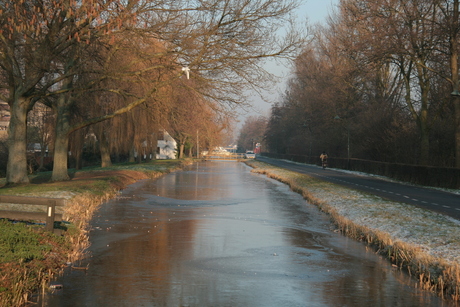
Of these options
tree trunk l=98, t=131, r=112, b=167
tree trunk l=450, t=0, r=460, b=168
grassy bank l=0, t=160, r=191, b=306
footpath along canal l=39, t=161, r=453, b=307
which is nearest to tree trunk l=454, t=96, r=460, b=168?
tree trunk l=450, t=0, r=460, b=168

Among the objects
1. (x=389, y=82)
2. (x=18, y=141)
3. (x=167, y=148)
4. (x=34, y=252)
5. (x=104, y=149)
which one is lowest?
(x=34, y=252)

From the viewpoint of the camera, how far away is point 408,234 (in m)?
13.6

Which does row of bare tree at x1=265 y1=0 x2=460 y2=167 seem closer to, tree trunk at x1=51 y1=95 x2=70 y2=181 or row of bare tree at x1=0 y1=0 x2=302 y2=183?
row of bare tree at x1=0 y1=0 x2=302 y2=183

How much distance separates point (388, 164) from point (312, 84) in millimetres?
27248

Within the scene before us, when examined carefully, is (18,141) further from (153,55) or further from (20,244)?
(20,244)

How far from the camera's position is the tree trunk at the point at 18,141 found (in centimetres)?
2420

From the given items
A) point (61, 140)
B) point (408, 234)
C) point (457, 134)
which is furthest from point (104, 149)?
point (408, 234)

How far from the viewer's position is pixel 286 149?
370 ft

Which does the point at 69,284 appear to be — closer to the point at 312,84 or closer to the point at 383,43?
the point at 383,43

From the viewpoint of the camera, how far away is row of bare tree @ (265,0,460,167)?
107 ft

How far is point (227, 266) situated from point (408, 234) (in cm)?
521

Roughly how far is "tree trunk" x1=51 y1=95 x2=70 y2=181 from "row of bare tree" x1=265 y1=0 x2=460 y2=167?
11.9 m

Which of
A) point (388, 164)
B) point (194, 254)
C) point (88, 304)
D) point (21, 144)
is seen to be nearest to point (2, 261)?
point (88, 304)

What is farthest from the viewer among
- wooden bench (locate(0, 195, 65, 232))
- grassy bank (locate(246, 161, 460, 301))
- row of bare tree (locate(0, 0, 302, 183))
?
row of bare tree (locate(0, 0, 302, 183))
